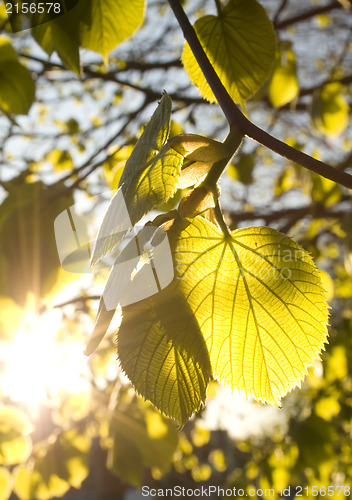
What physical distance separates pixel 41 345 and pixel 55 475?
1.09 metres

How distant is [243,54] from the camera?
51 cm

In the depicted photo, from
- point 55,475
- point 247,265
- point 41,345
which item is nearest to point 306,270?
point 247,265

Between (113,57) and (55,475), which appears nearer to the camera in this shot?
(55,475)

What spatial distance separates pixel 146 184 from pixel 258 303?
0.13 m

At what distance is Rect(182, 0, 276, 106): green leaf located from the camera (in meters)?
0.50

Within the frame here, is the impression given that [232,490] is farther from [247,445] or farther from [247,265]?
[247,445]

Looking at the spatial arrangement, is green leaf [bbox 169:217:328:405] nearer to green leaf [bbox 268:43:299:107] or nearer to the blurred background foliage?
the blurred background foliage

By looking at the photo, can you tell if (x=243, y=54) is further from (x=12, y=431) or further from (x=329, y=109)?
(x=12, y=431)

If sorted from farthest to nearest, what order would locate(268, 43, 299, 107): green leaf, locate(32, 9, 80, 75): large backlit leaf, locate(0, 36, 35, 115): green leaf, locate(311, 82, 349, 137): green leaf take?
1. locate(311, 82, 349, 137): green leaf
2. locate(268, 43, 299, 107): green leaf
3. locate(0, 36, 35, 115): green leaf
4. locate(32, 9, 80, 75): large backlit leaf

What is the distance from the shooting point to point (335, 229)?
82.1 inches

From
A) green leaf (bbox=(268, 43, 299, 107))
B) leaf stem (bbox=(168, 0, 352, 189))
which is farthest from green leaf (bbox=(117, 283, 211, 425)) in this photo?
green leaf (bbox=(268, 43, 299, 107))

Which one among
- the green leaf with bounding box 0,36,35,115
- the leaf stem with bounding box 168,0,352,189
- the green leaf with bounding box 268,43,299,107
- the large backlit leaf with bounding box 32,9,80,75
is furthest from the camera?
the green leaf with bounding box 268,43,299,107

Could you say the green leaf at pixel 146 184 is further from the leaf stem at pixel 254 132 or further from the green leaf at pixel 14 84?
the green leaf at pixel 14 84

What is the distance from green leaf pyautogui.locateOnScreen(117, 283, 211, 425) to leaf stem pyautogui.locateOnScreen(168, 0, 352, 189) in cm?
12
